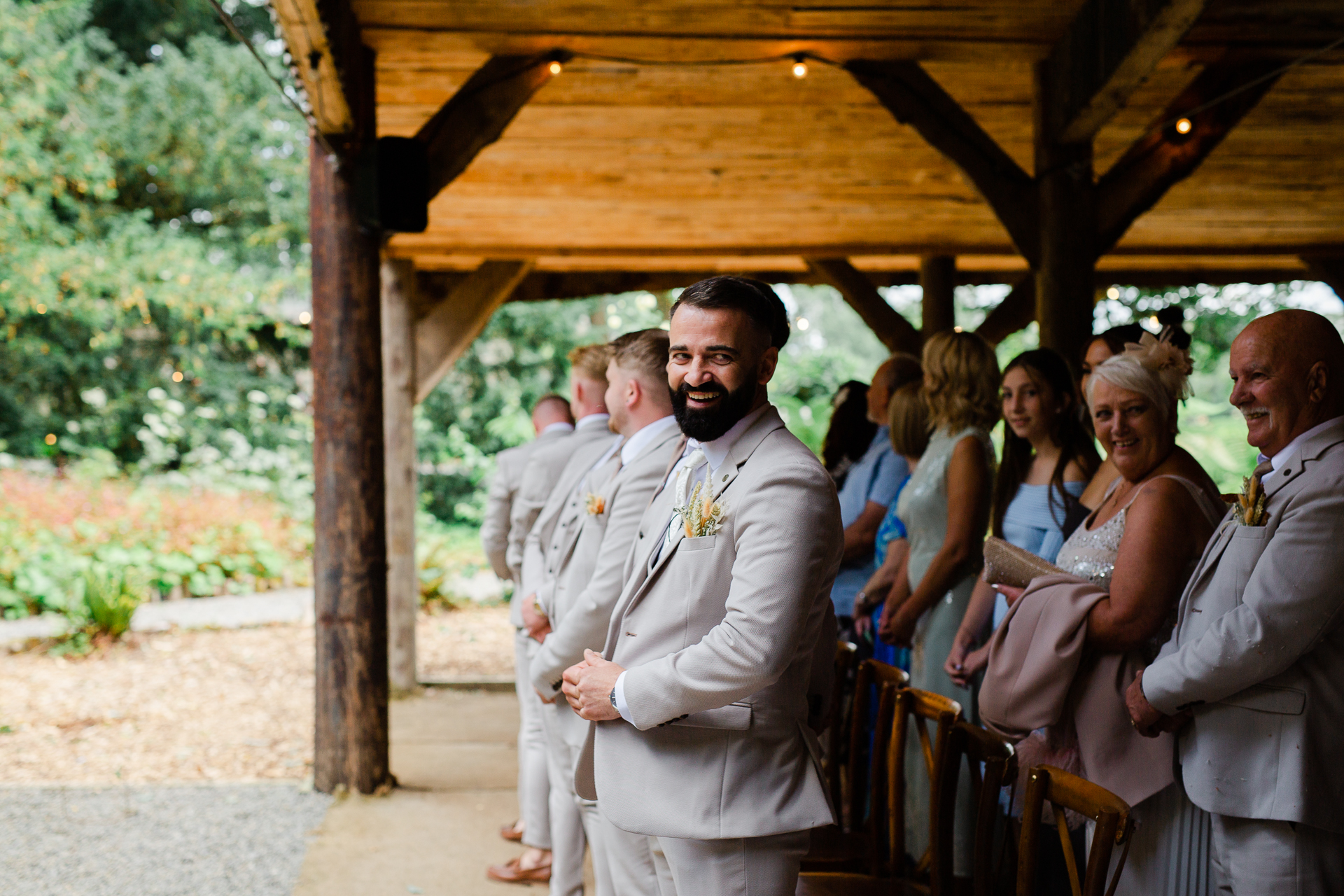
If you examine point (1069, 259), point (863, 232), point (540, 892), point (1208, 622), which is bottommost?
point (540, 892)

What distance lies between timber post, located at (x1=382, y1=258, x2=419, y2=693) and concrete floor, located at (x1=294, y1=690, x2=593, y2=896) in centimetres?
101

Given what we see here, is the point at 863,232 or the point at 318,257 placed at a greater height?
the point at 863,232

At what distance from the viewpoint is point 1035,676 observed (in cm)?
230

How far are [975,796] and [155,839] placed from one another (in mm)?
3540

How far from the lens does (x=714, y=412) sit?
1.82 meters

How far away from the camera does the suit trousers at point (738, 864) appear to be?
1.75 metres

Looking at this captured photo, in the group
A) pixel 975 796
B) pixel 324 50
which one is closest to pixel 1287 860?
pixel 975 796

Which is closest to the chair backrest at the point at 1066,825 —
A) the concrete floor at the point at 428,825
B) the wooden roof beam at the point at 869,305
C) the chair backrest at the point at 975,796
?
the chair backrest at the point at 975,796

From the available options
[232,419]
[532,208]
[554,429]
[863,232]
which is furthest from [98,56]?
[554,429]

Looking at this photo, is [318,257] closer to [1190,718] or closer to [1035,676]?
[1035,676]

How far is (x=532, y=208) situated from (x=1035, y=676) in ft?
17.4

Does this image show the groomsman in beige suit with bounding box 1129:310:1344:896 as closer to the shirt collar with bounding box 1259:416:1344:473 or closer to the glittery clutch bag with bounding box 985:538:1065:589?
the shirt collar with bounding box 1259:416:1344:473

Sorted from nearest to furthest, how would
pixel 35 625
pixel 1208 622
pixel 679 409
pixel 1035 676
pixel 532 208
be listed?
pixel 679 409 < pixel 1208 622 < pixel 1035 676 < pixel 532 208 < pixel 35 625

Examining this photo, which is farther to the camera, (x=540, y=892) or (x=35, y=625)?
(x=35, y=625)
